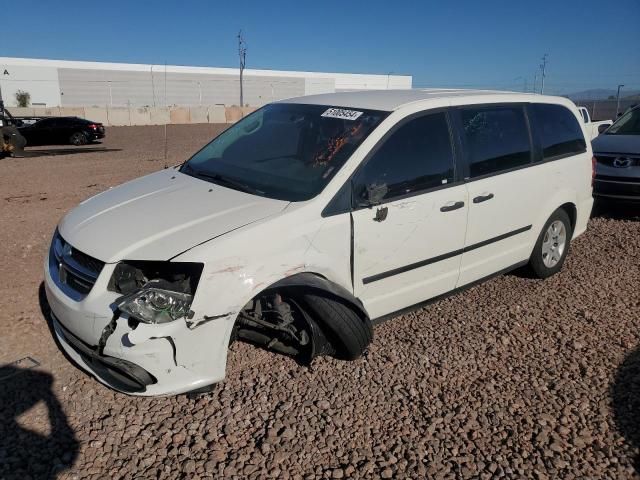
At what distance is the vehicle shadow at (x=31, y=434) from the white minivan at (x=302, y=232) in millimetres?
293

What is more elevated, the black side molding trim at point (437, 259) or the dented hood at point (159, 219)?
the dented hood at point (159, 219)

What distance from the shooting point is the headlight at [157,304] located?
2.61m

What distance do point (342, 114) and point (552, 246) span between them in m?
2.57

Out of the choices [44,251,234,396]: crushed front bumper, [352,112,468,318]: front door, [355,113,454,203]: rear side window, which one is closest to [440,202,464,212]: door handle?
[352,112,468,318]: front door

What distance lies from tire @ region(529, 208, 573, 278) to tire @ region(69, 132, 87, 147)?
21.2 m

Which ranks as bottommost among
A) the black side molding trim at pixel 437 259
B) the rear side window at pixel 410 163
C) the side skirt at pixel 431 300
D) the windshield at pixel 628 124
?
the side skirt at pixel 431 300

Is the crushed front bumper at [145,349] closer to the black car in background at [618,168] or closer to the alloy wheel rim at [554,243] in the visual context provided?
the alloy wheel rim at [554,243]

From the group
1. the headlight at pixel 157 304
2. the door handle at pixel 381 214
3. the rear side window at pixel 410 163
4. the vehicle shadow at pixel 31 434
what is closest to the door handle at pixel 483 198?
the rear side window at pixel 410 163

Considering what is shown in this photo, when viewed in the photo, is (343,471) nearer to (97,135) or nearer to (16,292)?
(16,292)

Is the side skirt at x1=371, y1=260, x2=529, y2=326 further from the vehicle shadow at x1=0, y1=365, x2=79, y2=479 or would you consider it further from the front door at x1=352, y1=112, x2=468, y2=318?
the vehicle shadow at x1=0, y1=365, x2=79, y2=479

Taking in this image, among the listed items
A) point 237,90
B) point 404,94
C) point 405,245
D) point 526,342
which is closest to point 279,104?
point 404,94

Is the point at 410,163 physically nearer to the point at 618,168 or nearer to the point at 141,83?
the point at 618,168

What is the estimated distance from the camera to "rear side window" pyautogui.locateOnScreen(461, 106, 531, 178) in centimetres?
390

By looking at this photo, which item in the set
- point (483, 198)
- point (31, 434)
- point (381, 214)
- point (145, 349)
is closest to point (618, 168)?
point (483, 198)
